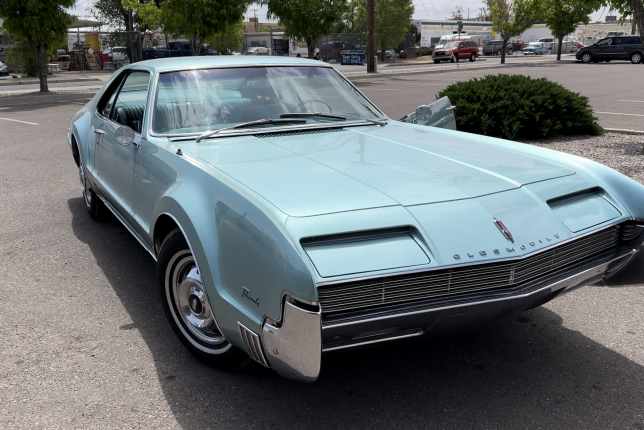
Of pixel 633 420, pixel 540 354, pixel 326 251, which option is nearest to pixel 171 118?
pixel 326 251

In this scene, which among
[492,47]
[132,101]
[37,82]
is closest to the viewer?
[132,101]

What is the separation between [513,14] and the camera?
40656 mm

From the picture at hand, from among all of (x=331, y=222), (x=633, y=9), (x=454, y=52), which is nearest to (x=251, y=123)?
(x=331, y=222)

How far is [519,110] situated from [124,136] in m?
7.24

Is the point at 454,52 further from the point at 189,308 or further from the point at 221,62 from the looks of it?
the point at 189,308

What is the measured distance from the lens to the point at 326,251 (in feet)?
7.48

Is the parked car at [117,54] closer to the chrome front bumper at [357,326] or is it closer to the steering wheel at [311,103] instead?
the steering wheel at [311,103]

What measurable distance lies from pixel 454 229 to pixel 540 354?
46.5 inches

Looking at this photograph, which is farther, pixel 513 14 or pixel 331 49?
pixel 331 49

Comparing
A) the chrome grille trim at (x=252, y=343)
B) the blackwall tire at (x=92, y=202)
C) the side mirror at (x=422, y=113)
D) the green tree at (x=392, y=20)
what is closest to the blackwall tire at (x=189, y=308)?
the chrome grille trim at (x=252, y=343)

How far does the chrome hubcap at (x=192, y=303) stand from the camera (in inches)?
116

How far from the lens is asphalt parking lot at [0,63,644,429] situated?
2.66 m

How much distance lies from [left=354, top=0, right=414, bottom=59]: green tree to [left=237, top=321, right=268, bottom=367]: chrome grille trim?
49.0 metres

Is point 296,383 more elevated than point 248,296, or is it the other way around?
point 248,296
